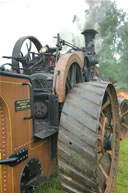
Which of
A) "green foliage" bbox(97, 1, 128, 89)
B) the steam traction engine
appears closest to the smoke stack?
the steam traction engine

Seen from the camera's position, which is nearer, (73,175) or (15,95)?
(15,95)

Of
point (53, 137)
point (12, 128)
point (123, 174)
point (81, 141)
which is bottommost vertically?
point (123, 174)

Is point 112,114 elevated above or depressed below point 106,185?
above

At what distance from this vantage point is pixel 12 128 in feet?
4.61

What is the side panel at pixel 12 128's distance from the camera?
136 cm

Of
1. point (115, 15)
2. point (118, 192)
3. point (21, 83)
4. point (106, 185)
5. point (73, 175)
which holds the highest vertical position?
point (115, 15)

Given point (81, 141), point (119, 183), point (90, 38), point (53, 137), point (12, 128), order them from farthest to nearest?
point (90, 38), point (119, 183), point (53, 137), point (81, 141), point (12, 128)

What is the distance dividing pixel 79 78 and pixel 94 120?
130 centimetres

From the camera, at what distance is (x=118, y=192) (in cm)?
230

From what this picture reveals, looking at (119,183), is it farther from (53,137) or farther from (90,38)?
(90,38)

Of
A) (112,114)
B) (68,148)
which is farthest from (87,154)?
(112,114)

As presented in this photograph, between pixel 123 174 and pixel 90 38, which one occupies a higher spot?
pixel 90 38

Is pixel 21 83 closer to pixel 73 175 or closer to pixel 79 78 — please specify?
pixel 73 175

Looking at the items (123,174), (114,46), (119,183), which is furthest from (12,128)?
(114,46)
